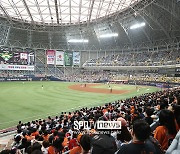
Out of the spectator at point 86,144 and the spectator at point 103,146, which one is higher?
the spectator at point 103,146

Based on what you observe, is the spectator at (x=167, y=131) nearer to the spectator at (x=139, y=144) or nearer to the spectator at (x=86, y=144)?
the spectator at (x=139, y=144)

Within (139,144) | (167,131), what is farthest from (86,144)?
(167,131)

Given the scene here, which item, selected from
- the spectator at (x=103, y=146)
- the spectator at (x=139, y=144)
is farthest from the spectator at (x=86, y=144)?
the spectator at (x=139, y=144)

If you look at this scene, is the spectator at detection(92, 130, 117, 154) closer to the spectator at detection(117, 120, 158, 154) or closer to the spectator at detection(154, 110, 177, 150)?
the spectator at detection(117, 120, 158, 154)

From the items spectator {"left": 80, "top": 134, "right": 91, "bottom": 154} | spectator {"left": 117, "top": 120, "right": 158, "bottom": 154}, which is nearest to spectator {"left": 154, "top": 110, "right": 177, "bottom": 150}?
spectator {"left": 117, "top": 120, "right": 158, "bottom": 154}

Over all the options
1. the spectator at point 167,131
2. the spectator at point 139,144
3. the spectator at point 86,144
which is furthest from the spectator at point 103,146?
the spectator at point 167,131

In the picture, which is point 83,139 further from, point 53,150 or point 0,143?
point 0,143

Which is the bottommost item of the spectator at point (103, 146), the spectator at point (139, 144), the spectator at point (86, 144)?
the spectator at point (86, 144)

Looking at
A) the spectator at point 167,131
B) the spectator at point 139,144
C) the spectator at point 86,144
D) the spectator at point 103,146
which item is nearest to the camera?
the spectator at point 139,144

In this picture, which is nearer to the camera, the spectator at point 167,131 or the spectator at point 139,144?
the spectator at point 139,144

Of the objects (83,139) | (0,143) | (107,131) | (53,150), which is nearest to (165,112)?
(107,131)

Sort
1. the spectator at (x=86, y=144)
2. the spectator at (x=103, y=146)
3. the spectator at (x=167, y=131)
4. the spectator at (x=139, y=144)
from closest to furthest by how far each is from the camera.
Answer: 1. the spectator at (x=139, y=144)
2. the spectator at (x=103, y=146)
3. the spectator at (x=86, y=144)
4. the spectator at (x=167, y=131)

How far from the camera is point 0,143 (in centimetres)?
1246

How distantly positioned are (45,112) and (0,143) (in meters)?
8.83
